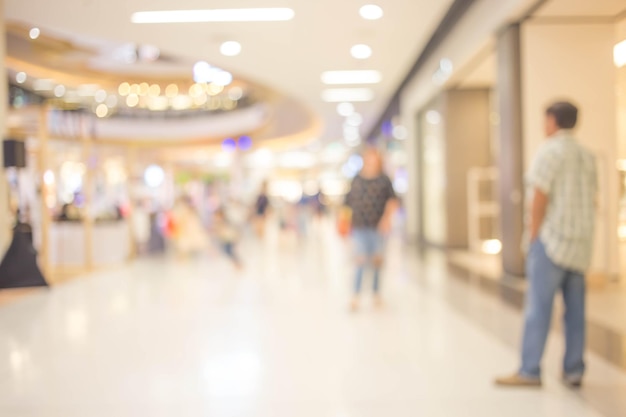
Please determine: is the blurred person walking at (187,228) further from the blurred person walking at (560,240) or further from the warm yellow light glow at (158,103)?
the warm yellow light glow at (158,103)

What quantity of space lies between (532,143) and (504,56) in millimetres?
1203

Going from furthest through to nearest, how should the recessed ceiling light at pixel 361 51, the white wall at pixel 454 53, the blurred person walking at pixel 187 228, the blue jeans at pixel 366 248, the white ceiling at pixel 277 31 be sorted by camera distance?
the blurred person walking at pixel 187 228, the recessed ceiling light at pixel 361 51, the white wall at pixel 454 53, the blue jeans at pixel 366 248, the white ceiling at pixel 277 31

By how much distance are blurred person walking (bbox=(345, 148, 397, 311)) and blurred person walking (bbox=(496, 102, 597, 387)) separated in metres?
2.94

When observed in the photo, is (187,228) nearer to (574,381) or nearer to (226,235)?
(226,235)

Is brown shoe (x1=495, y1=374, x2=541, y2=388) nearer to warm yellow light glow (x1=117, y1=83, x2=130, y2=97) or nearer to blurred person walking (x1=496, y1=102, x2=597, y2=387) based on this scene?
blurred person walking (x1=496, y1=102, x2=597, y2=387)

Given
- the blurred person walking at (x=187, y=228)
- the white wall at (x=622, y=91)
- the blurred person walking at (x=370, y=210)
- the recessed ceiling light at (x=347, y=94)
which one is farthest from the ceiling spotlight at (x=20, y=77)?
the white wall at (x=622, y=91)

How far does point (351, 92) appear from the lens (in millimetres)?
14984

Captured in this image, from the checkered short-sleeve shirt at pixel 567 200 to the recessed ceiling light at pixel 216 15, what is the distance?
4.29 meters

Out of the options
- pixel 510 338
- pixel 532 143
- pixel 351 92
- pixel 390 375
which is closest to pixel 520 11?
pixel 532 143

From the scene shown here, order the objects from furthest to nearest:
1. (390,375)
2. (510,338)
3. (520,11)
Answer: (520,11) → (510,338) → (390,375)

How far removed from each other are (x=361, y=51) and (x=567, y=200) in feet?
23.2

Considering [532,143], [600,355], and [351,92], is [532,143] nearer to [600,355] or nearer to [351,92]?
[600,355]

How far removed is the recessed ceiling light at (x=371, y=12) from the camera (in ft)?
21.9

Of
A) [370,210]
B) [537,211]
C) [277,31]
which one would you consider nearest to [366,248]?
[370,210]
